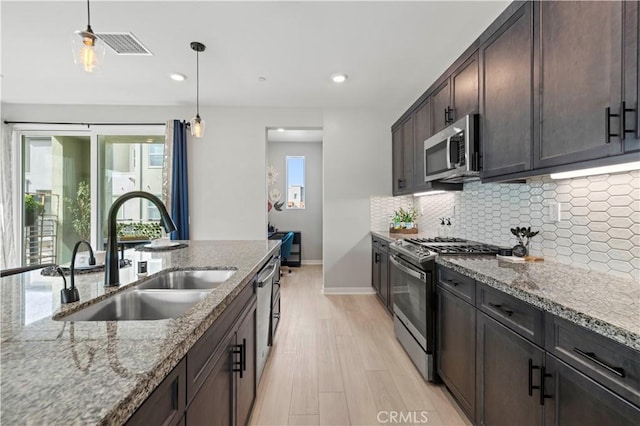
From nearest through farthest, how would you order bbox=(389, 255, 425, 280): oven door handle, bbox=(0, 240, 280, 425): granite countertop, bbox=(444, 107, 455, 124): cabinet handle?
bbox=(0, 240, 280, 425): granite countertop < bbox=(389, 255, 425, 280): oven door handle < bbox=(444, 107, 455, 124): cabinet handle

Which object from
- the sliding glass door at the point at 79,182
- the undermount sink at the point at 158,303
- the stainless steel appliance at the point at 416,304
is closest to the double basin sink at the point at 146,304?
the undermount sink at the point at 158,303

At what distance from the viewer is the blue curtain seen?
414cm

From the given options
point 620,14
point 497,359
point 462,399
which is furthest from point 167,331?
point 620,14

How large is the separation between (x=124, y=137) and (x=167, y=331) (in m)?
4.55

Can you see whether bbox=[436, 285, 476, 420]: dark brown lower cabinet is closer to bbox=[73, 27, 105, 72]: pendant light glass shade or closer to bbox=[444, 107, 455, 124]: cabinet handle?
bbox=[444, 107, 455, 124]: cabinet handle

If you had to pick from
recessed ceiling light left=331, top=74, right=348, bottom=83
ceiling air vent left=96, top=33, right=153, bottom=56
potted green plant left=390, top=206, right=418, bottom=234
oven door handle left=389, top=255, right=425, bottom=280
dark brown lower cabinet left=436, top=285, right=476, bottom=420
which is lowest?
dark brown lower cabinet left=436, top=285, right=476, bottom=420

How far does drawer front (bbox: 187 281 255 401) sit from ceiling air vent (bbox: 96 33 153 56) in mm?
2611

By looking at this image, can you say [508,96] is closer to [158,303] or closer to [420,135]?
[420,135]

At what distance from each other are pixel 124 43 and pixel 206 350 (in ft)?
9.62

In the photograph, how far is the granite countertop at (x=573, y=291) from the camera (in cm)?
86

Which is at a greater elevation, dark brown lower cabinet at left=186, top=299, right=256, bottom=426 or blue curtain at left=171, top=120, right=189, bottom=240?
blue curtain at left=171, top=120, right=189, bottom=240

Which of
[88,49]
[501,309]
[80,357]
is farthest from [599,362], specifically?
[88,49]

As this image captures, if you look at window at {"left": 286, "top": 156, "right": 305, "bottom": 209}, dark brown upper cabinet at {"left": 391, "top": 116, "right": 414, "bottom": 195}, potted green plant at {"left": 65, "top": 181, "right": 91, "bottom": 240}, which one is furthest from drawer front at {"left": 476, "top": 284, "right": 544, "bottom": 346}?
window at {"left": 286, "top": 156, "right": 305, "bottom": 209}

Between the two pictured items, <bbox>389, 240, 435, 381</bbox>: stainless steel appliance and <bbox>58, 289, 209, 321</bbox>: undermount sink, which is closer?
<bbox>58, 289, 209, 321</bbox>: undermount sink
